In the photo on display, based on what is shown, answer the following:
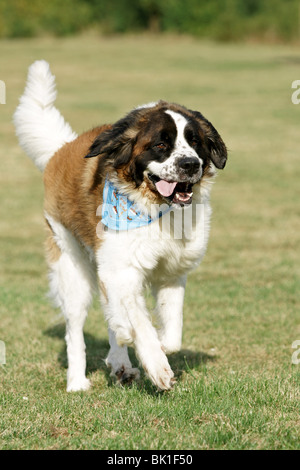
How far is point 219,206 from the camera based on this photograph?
49.0 feet

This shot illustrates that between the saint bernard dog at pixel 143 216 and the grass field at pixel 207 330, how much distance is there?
1.25 feet

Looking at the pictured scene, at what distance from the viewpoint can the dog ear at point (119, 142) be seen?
5.04 metres

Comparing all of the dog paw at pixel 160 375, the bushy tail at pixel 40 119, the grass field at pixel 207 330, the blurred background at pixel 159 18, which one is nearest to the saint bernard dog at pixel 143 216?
the dog paw at pixel 160 375

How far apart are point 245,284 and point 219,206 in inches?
212

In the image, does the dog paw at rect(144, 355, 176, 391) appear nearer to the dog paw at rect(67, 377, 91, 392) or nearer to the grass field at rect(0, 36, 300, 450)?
the grass field at rect(0, 36, 300, 450)

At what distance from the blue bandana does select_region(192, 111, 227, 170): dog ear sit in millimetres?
525

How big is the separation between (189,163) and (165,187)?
0.92 feet

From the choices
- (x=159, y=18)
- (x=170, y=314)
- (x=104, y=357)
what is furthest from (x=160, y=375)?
(x=159, y=18)

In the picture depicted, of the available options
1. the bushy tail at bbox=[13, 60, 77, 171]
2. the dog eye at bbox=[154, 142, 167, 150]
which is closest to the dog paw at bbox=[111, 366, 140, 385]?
the dog eye at bbox=[154, 142, 167, 150]

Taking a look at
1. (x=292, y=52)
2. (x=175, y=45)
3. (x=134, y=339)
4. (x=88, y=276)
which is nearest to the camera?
(x=134, y=339)

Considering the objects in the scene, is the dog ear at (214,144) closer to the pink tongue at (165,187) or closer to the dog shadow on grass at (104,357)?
the pink tongue at (165,187)

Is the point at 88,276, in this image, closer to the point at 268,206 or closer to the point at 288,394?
the point at 288,394

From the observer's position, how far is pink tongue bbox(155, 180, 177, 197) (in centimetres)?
488
